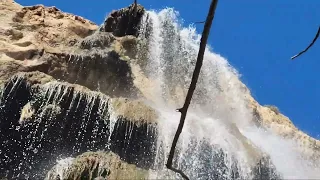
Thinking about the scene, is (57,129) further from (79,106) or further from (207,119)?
(207,119)

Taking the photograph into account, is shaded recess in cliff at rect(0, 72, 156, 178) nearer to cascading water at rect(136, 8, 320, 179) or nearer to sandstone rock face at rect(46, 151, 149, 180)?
cascading water at rect(136, 8, 320, 179)

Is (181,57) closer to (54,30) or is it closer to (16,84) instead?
(54,30)

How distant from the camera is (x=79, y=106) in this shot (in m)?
15.9

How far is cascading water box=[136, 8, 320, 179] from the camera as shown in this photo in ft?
54.2

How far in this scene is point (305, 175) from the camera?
2102 centimetres

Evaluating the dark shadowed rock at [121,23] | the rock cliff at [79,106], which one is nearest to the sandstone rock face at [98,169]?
the rock cliff at [79,106]

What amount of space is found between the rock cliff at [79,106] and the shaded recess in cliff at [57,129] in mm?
29

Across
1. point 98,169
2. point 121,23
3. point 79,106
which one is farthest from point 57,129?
point 121,23

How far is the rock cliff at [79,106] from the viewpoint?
1498cm

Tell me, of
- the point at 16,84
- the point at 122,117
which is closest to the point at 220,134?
the point at 122,117

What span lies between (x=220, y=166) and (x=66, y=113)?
5.31m

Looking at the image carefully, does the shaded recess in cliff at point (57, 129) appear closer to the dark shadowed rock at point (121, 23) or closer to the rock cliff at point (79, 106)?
the rock cliff at point (79, 106)

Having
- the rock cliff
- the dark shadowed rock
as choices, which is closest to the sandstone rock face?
the rock cliff

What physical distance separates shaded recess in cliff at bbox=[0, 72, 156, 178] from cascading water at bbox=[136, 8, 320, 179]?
3.40 feet
